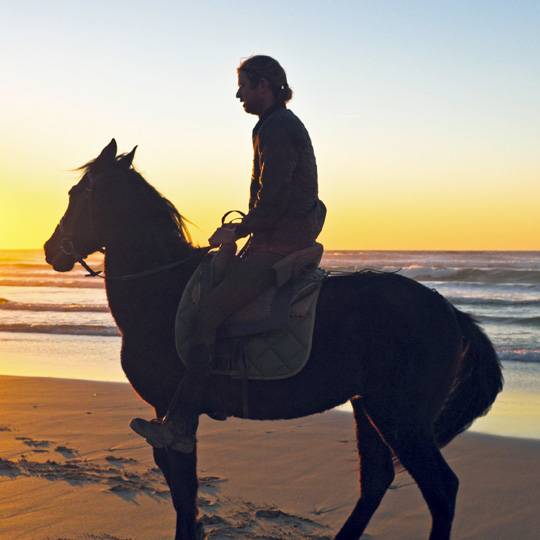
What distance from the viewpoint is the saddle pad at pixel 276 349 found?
437 centimetres

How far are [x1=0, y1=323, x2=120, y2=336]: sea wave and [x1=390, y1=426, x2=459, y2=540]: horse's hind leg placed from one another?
14.3 meters

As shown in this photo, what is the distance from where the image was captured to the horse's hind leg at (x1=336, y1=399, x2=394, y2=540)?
4723 millimetres

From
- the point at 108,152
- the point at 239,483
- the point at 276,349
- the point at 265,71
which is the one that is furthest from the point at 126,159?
the point at 239,483

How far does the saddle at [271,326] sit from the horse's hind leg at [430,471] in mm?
701

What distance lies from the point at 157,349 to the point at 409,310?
145cm

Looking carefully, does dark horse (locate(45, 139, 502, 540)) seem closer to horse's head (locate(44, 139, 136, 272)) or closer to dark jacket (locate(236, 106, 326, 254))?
horse's head (locate(44, 139, 136, 272))

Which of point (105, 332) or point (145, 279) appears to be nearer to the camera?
point (145, 279)

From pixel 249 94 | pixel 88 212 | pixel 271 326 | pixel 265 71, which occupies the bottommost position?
pixel 271 326

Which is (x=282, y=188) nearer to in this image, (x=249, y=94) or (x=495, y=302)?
(x=249, y=94)

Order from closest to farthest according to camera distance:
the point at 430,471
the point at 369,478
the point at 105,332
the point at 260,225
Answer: the point at 430,471
the point at 260,225
the point at 369,478
the point at 105,332

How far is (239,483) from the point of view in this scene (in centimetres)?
640

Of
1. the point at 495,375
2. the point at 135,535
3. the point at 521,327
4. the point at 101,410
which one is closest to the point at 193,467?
the point at 135,535

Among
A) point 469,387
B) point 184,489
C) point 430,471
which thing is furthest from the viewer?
point 469,387

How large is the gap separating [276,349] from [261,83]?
4.89 ft
